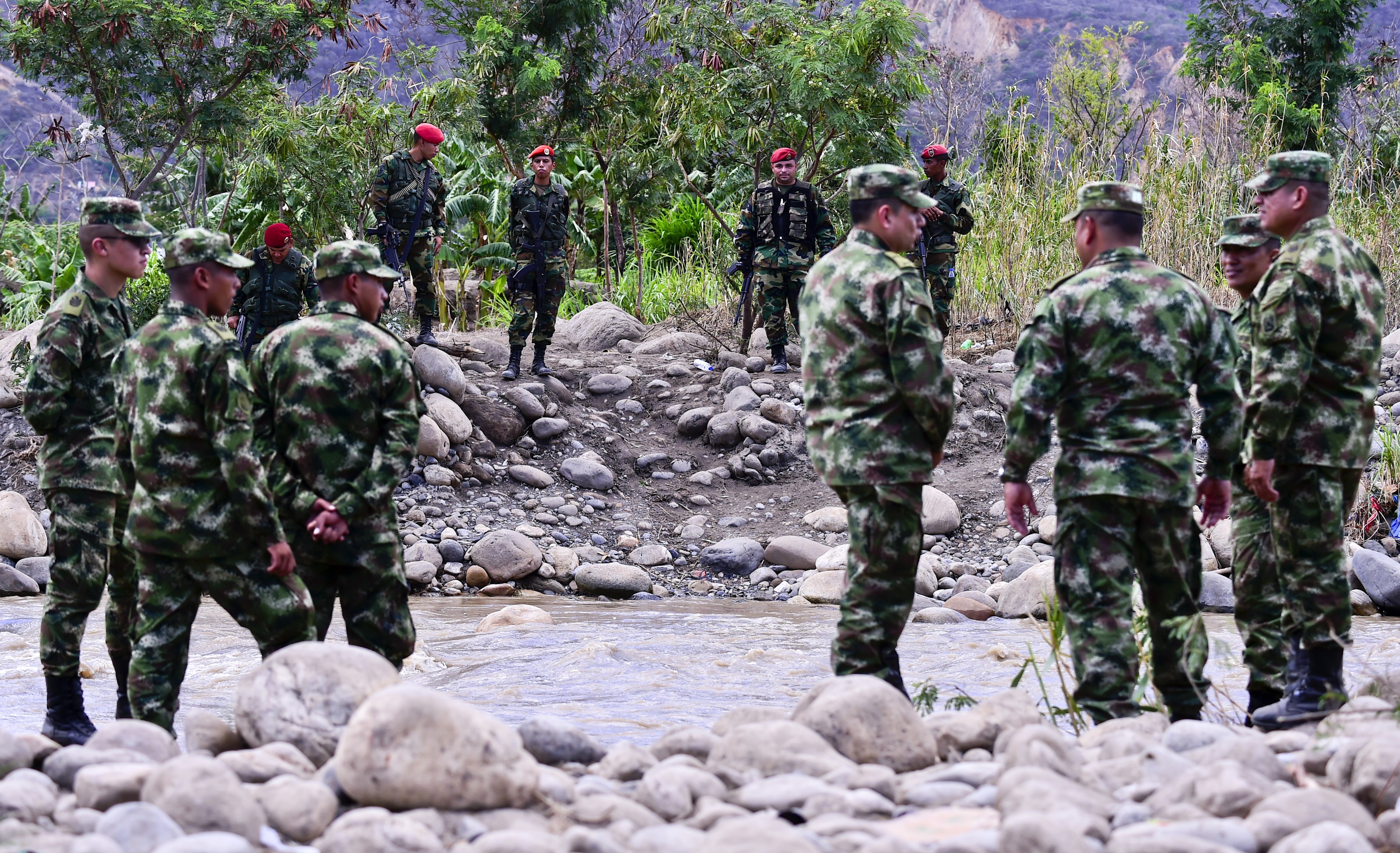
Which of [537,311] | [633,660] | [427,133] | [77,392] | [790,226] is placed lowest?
[633,660]

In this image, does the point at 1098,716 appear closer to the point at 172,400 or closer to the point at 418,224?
the point at 172,400

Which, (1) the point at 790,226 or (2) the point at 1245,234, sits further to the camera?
(1) the point at 790,226

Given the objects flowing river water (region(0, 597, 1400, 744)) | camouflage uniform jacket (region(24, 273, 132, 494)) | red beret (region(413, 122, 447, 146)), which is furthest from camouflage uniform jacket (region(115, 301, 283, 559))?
red beret (region(413, 122, 447, 146))

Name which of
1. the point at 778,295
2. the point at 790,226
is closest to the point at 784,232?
the point at 790,226

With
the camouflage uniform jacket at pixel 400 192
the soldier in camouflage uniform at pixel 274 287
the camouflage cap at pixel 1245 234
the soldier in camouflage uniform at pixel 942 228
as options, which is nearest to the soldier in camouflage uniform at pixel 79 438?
the camouflage cap at pixel 1245 234

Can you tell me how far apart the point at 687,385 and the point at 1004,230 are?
4.00 meters

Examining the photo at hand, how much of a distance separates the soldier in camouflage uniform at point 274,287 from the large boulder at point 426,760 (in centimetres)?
701

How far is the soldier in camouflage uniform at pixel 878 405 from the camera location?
438 centimetres

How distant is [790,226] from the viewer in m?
11.6

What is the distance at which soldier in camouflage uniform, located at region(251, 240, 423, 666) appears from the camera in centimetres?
446

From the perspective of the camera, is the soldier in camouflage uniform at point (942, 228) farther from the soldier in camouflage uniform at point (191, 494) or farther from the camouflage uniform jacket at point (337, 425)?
the soldier in camouflage uniform at point (191, 494)

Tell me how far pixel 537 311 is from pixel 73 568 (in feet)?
25.3

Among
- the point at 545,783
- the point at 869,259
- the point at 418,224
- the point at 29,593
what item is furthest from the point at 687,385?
the point at 545,783

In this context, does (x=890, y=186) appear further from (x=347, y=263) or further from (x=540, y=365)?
(x=540, y=365)
